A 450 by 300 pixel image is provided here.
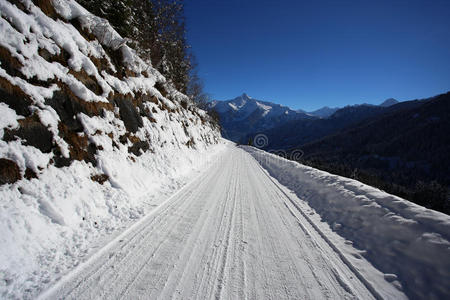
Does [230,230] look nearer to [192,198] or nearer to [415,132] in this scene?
[192,198]

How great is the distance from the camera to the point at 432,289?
2.69 metres

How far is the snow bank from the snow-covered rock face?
16.8ft

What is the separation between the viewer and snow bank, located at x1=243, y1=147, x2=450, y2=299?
2.82m

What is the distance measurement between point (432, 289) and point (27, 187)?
21.4 ft

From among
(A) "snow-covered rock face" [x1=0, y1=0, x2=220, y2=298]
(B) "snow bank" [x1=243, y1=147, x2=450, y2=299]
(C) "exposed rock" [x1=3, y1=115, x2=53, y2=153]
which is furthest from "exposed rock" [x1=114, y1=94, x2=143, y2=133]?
(B) "snow bank" [x1=243, y1=147, x2=450, y2=299]

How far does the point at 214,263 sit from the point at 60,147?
12.8ft

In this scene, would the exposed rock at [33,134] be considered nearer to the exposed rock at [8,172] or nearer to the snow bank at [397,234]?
the exposed rock at [8,172]

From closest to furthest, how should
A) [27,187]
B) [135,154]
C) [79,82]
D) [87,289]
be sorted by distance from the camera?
[87,289] < [27,187] < [79,82] < [135,154]

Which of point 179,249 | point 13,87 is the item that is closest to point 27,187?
point 13,87

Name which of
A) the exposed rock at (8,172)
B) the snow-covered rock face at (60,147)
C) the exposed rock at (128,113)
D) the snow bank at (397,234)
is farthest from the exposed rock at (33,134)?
the snow bank at (397,234)

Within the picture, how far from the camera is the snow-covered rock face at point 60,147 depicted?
2678mm

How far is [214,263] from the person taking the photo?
2.96 m

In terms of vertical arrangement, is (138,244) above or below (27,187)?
below

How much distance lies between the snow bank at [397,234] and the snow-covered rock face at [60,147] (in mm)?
5115
